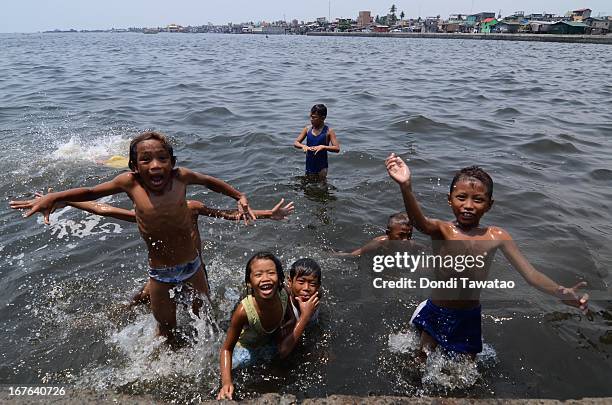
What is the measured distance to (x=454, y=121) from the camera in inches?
451

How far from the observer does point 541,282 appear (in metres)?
3.04

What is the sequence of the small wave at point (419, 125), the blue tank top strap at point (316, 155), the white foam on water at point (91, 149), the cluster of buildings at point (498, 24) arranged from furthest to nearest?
1. the cluster of buildings at point (498, 24)
2. the small wave at point (419, 125)
3. the white foam on water at point (91, 149)
4. the blue tank top strap at point (316, 155)

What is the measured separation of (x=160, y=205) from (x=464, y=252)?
2209mm

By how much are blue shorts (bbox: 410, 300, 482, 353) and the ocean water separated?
0.18 meters

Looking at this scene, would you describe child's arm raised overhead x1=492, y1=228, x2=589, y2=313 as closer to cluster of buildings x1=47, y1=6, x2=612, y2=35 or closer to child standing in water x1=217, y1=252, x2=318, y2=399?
child standing in water x1=217, y1=252, x2=318, y2=399

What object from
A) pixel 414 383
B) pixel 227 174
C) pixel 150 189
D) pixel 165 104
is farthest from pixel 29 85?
pixel 414 383

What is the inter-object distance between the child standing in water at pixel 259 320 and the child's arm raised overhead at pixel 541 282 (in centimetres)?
151

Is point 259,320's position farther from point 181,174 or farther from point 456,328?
point 456,328

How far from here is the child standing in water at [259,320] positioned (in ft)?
10.2

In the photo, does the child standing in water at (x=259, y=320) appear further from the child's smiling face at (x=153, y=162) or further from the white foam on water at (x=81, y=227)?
the white foam on water at (x=81, y=227)

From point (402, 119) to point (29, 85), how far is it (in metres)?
15.1

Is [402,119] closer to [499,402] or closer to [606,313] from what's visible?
[606,313]

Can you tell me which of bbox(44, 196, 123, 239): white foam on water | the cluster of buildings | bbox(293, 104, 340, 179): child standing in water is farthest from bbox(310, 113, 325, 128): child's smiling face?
the cluster of buildings

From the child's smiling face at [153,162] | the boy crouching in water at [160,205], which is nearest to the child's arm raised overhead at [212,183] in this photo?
the boy crouching in water at [160,205]
